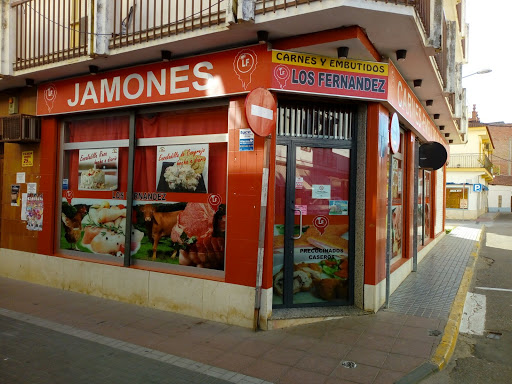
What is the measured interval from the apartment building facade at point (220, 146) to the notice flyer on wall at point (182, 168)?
0.02 metres

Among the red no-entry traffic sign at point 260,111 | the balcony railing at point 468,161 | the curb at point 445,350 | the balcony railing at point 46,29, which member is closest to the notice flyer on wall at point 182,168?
the red no-entry traffic sign at point 260,111

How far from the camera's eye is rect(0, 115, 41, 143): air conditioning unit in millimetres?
7445

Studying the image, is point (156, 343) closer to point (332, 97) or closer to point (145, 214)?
point (145, 214)

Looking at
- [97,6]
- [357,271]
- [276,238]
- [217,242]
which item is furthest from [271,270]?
[97,6]

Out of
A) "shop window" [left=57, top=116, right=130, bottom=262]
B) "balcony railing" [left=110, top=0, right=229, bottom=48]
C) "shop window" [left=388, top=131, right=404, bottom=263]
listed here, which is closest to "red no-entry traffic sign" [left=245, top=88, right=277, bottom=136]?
"balcony railing" [left=110, top=0, right=229, bottom=48]

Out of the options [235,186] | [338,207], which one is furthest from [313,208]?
[235,186]

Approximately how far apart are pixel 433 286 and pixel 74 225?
22.0 ft

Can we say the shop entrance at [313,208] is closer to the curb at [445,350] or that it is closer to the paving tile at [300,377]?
the curb at [445,350]

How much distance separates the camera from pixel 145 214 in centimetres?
657

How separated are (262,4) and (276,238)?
3003 mm

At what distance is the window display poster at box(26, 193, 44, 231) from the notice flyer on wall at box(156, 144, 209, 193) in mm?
2729

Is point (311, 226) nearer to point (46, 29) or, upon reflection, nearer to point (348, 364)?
point (348, 364)

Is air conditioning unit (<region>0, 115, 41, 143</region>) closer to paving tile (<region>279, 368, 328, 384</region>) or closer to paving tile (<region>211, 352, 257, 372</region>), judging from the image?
paving tile (<region>211, 352, 257, 372</region>)

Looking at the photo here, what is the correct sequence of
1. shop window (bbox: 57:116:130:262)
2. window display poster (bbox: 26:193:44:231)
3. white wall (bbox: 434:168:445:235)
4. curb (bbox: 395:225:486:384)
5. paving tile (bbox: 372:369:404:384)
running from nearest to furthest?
paving tile (bbox: 372:369:404:384)
curb (bbox: 395:225:486:384)
shop window (bbox: 57:116:130:262)
window display poster (bbox: 26:193:44:231)
white wall (bbox: 434:168:445:235)
